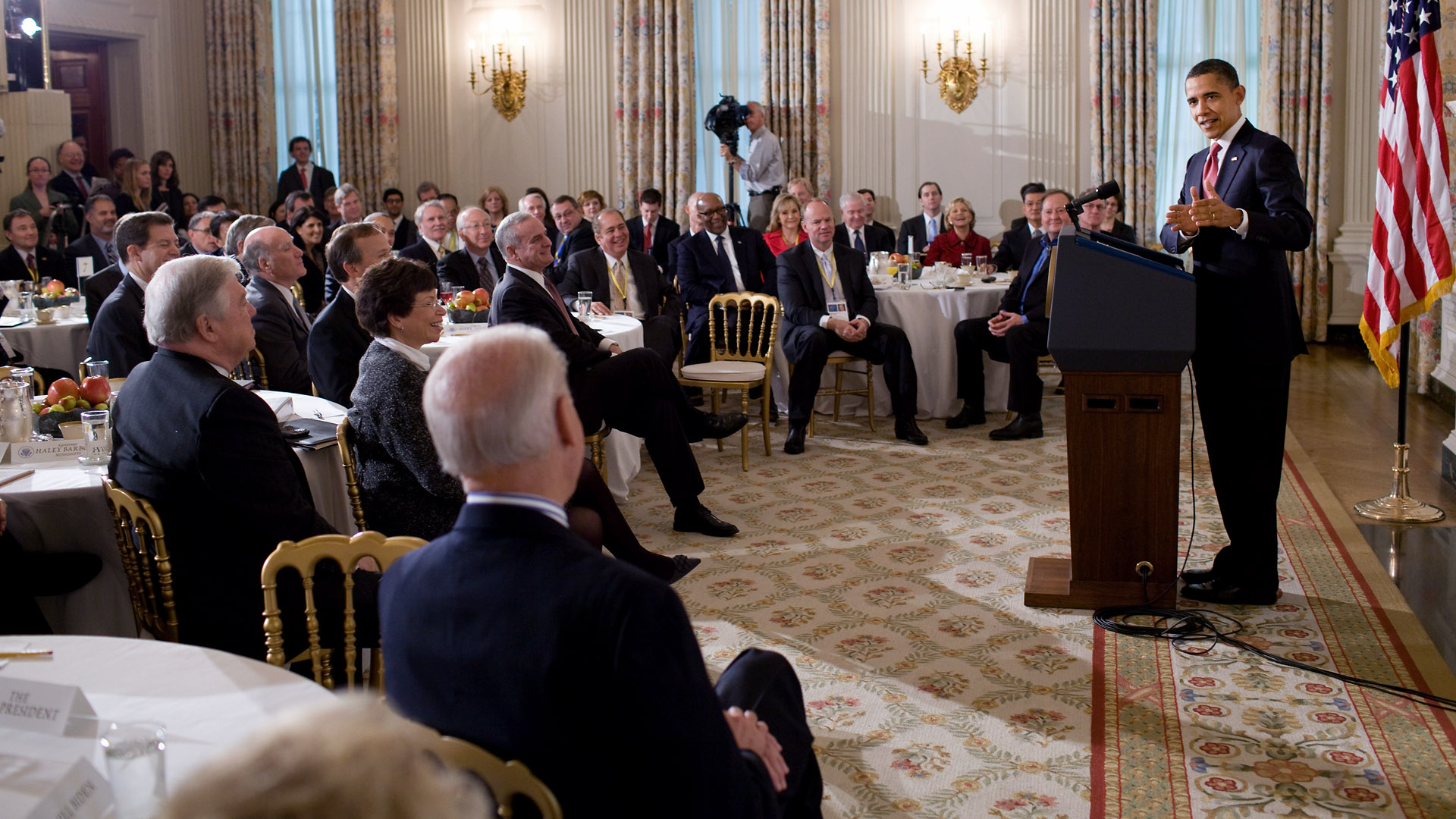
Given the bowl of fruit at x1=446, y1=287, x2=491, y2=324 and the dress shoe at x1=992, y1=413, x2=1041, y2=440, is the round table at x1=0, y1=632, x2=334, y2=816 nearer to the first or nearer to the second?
the bowl of fruit at x1=446, y1=287, x2=491, y2=324

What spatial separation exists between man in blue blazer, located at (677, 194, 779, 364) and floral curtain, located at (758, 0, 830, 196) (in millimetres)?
3031

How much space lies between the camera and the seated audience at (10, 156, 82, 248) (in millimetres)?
9688

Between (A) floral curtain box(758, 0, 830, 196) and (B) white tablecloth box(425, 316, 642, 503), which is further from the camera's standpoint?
(A) floral curtain box(758, 0, 830, 196)

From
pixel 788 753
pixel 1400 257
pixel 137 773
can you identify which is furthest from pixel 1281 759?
pixel 1400 257

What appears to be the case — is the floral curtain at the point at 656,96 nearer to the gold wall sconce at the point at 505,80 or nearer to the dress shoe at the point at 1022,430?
the gold wall sconce at the point at 505,80

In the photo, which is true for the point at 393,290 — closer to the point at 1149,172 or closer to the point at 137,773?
the point at 137,773

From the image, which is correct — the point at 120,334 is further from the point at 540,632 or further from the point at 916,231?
the point at 916,231

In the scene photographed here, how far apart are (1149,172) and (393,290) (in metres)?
8.39

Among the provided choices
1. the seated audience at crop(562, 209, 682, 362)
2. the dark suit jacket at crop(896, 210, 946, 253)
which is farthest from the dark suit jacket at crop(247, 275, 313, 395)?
the dark suit jacket at crop(896, 210, 946, 253)

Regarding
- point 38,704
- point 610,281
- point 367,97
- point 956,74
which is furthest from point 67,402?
point 367,97

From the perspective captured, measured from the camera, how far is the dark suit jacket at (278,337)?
4754mm

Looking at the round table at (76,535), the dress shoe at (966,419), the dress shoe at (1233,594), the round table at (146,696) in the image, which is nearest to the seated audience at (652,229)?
the dress shoe at (966,419)

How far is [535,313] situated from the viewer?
16.4 feet

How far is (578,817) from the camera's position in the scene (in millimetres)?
1428
